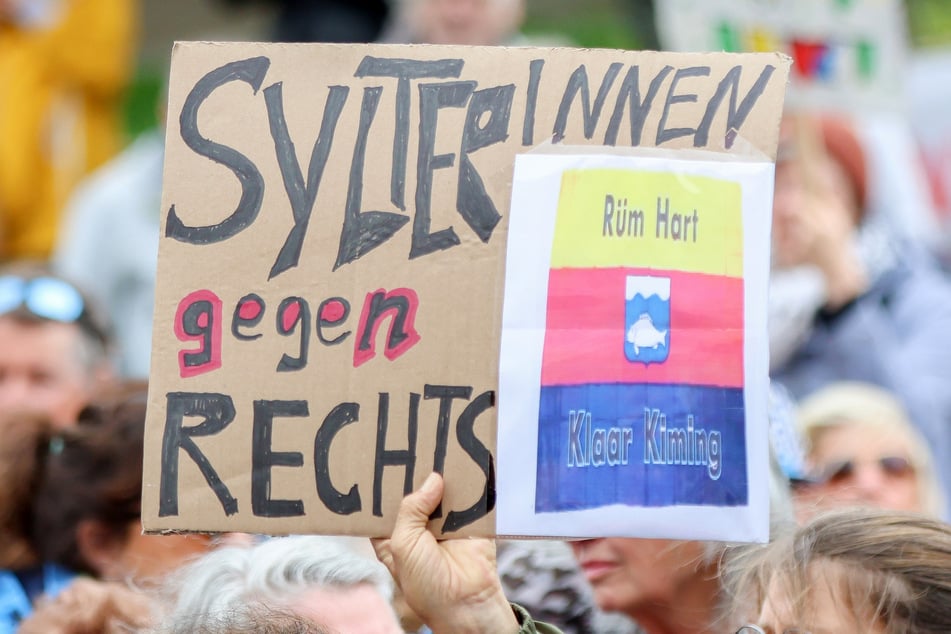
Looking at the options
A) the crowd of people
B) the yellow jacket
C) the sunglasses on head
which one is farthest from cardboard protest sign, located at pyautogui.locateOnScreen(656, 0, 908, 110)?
the yellow jacket

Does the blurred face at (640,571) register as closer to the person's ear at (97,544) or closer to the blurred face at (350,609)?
the blurred face at (350,609)

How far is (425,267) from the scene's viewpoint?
→ 73.8 inches

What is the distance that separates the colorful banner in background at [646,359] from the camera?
1.81 metres

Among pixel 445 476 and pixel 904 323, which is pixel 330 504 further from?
pixel 904 323

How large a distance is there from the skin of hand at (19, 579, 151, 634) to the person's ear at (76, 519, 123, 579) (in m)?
0.42

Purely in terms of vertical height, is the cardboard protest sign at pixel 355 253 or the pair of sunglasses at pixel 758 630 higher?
the cardboard protest sign at pixel 355 253

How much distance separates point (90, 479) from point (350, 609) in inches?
35.7

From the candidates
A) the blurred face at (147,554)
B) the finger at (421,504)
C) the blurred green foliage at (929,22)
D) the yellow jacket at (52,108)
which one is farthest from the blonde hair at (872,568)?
the yellow jacket at (52,108)

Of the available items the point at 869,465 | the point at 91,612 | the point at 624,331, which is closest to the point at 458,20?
the point at 869,465

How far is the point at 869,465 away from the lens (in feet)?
10.7

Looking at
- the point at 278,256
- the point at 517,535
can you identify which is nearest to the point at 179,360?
the point at 278,256

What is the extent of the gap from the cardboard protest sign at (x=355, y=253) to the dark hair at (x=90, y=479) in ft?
2.92

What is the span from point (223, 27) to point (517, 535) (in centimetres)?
633

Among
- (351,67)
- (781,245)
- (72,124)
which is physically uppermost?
(72,124)
